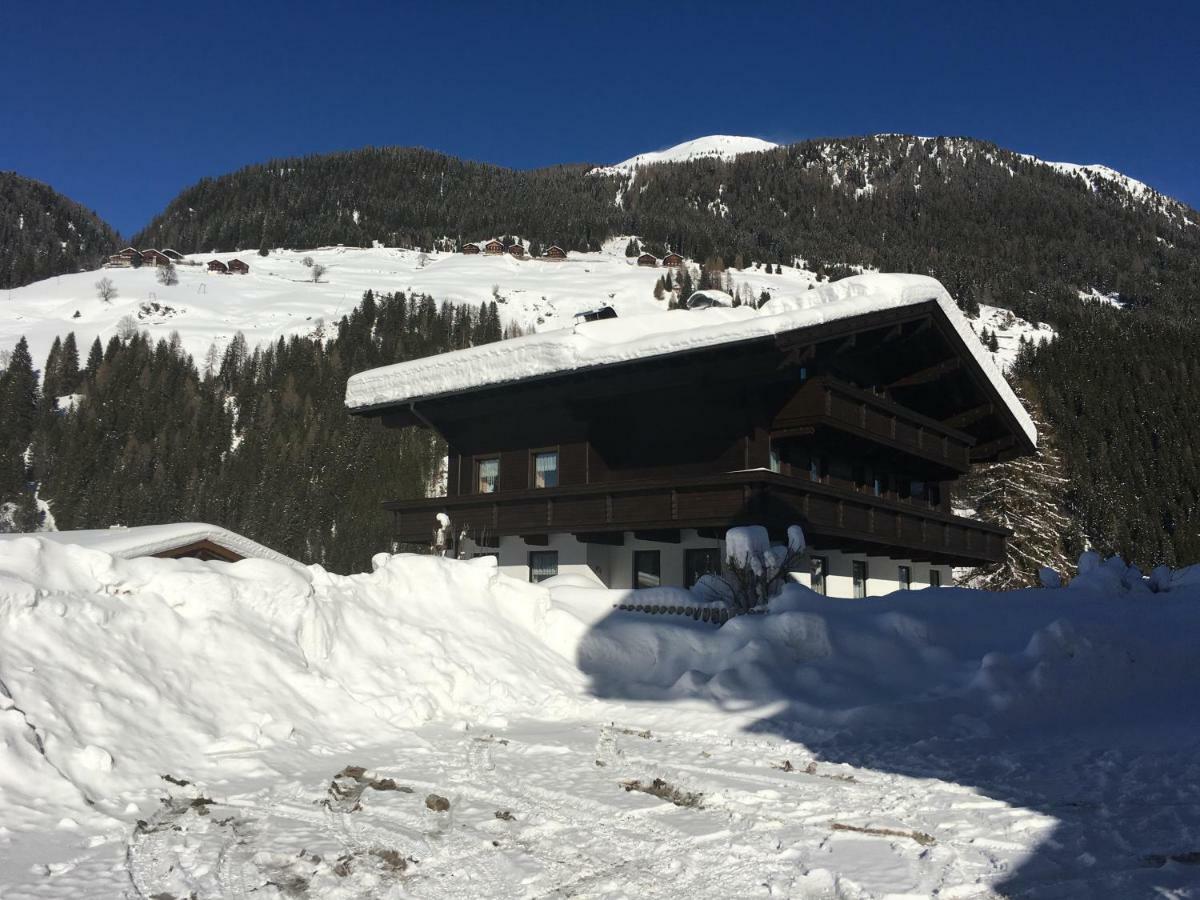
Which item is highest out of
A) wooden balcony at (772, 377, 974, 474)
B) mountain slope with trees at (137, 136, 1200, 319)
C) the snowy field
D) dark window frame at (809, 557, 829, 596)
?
mountain slope with trees at (137, 136, 1200, 319)

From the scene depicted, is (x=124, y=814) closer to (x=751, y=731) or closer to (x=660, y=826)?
(x=660, y=826)

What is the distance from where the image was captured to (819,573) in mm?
22562

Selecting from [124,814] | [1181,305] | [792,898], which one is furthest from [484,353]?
[1181,305]

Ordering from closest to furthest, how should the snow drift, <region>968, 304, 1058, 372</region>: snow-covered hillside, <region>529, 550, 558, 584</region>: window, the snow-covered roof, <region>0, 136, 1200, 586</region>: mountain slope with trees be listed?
the snow drift → the snow-covered roof → <region>529, 550, 558, 584</region>: window → <region>0, 136, 1200, 586</region>: mountain slope with trees → <region>968, 304, 1058, 372</region>: snow-covered hillside

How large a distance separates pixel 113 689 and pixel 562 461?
16214 millimetres

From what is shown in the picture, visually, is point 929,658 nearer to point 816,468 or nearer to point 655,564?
point 655,564

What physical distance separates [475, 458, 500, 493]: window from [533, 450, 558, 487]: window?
1.62m

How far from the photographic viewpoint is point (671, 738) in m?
9.15

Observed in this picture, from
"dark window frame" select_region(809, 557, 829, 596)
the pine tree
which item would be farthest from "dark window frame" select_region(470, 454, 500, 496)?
the pine tree

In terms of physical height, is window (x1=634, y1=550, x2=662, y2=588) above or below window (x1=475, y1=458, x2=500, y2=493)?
below

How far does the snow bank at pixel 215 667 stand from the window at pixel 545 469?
1092 cm

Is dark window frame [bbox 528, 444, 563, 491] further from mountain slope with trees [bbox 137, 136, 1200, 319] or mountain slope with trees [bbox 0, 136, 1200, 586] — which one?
mountain slope with trees [bbox 137, 136, 1200, 319]

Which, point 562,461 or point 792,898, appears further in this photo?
point 562,461

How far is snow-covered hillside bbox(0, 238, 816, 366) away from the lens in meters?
100
